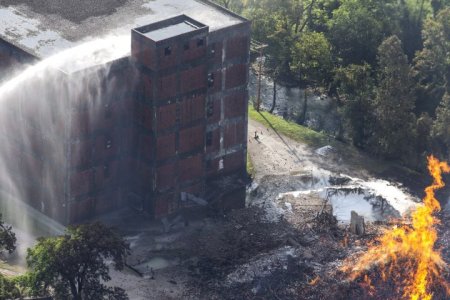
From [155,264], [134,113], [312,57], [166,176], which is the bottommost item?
[155,264]

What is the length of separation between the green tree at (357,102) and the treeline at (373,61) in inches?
3.0

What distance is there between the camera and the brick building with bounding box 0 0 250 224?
7281 cm

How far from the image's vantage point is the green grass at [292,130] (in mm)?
90750

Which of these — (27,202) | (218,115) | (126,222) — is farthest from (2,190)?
(218,115)

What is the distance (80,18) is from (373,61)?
3112 centimetres

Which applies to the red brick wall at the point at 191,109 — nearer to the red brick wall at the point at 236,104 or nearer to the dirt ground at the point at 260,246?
the red brick wall at the point at 236,104

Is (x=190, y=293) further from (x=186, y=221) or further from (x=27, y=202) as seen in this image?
(x=27, y=202)

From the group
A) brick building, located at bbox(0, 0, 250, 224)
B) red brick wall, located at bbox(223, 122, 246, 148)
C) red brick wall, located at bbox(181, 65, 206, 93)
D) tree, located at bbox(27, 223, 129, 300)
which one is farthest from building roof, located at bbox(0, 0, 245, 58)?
tree, located at bbox(27, 223, 129, 300)

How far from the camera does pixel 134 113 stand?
75.4 meters

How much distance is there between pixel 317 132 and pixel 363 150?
479 centimetres

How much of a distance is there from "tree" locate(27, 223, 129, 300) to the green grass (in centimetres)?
2949

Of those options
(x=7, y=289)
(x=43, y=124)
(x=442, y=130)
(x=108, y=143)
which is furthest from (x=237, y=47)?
(x=7, y=289)

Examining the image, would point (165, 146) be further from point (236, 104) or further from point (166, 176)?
point (236, 104)

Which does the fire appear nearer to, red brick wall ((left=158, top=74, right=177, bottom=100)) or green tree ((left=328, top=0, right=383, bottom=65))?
red brick wall ((left=158, top=74, right=177, bottom=100))
